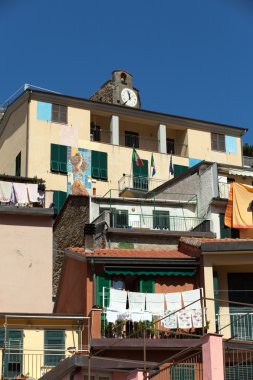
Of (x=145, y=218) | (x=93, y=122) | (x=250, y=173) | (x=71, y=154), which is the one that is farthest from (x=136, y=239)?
(x=93, y=122)

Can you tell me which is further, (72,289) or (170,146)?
(170,146)

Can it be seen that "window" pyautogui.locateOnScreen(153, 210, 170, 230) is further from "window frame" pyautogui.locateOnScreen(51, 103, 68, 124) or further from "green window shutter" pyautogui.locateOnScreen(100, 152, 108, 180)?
"window frame" pyautogui.locateOnScreen(51, 103, 68, 124)

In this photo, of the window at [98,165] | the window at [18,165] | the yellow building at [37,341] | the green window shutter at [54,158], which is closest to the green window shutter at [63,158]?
the green window shutter at [54,158]

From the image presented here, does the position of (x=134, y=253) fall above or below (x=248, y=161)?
below

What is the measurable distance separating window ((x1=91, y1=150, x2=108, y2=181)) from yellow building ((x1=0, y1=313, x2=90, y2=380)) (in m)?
21.0

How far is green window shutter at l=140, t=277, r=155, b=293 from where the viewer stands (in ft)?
99.2

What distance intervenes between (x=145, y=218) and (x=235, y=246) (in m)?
8.66

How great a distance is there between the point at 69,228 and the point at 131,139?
14414 millimetres

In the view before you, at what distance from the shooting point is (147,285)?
99.7 ft

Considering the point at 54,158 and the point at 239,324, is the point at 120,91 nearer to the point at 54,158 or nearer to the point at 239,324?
the point at 54,158

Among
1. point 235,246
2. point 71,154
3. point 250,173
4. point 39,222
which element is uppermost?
point 71,154

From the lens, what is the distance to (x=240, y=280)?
3114cm

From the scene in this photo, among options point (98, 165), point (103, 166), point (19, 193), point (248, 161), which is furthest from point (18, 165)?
point (248, 161)

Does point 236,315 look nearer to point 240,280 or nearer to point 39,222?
point 240,280
